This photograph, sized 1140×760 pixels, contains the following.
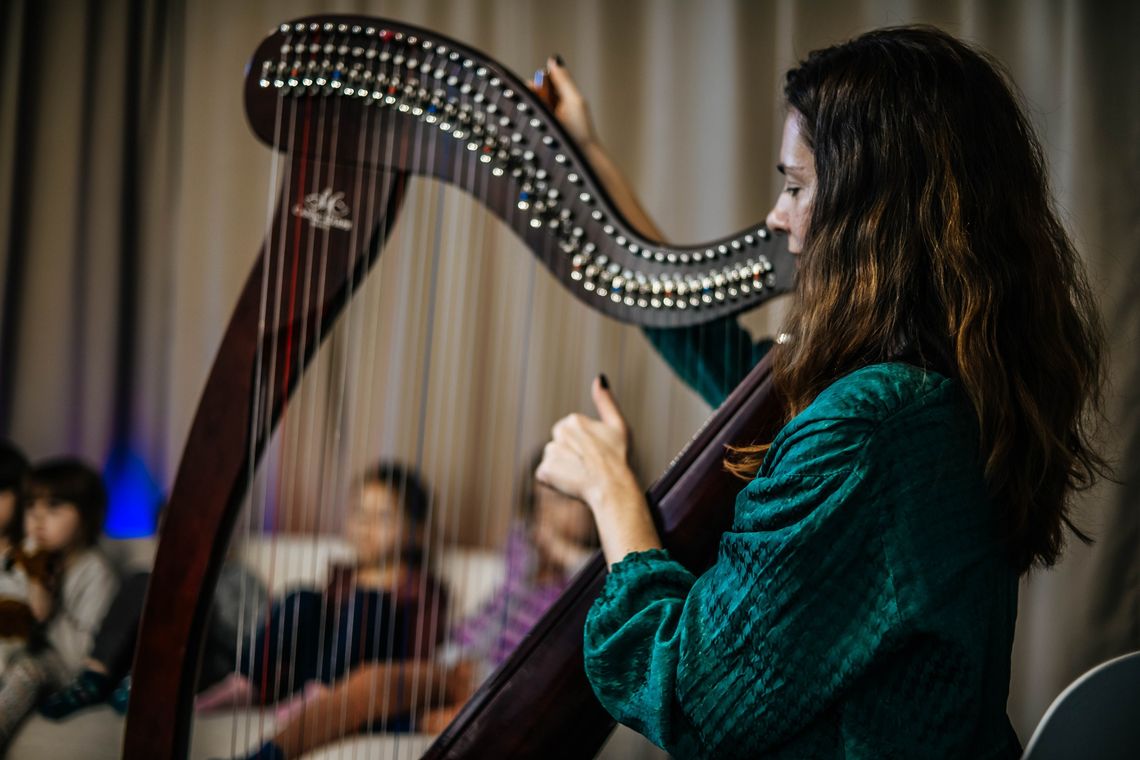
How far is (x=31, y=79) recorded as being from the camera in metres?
3.02

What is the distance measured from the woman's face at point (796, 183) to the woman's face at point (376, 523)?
5.23 feet

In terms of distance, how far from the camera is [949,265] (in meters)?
0.76

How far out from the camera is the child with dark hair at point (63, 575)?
7.56 feet

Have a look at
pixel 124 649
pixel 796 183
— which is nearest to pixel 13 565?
pixel 124 649

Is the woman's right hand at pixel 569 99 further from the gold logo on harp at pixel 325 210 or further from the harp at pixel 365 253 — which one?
the gold logo on harp at pixel 325 210

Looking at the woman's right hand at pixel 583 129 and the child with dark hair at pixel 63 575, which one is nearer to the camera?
the woman's right hand at pixel 583 129

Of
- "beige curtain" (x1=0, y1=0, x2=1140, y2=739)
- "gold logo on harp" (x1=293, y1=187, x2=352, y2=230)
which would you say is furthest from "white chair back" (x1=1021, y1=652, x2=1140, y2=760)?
"beige curtain" (x1=0, y1=0, x2=1140, y2=739)

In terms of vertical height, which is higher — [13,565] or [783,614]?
[783,614]

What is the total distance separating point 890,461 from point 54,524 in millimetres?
2338

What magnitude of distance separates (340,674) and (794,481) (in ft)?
5.63

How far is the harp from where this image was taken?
973 mm

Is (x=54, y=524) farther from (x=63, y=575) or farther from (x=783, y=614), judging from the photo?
(x=783, y=614)

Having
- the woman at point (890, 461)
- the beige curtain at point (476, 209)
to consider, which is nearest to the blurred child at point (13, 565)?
the beige curtain at point (476, 209)

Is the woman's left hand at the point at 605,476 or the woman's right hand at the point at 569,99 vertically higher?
the woman's right hand at the point at 569,99
